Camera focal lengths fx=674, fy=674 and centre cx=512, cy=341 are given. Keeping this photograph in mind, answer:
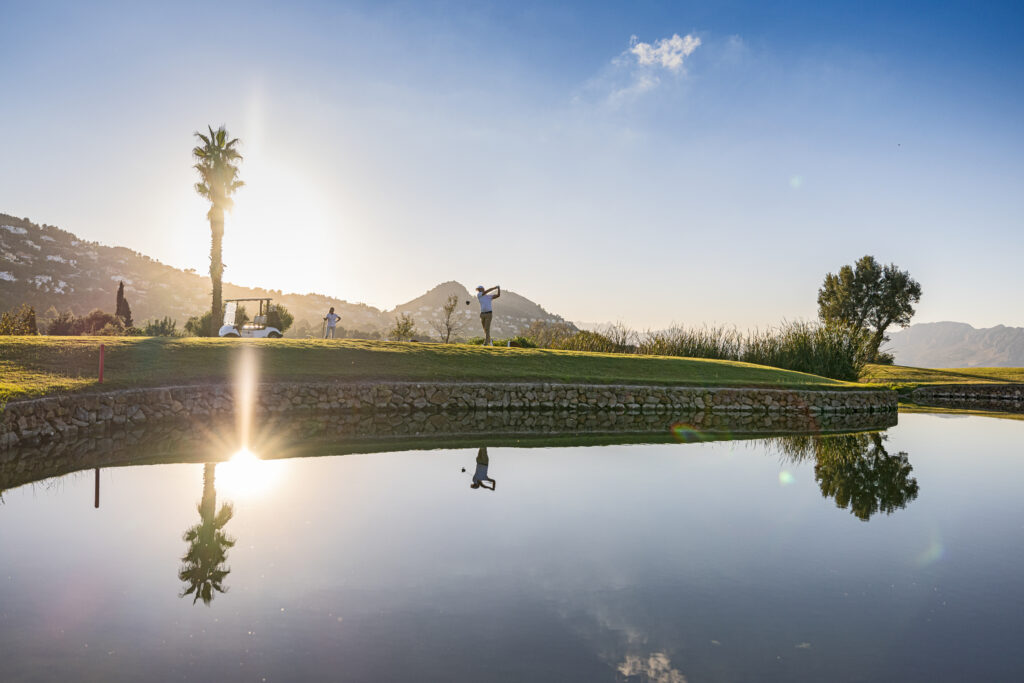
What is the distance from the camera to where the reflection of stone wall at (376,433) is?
11.4 metres

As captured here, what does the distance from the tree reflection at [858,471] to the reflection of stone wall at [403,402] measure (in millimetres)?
6107

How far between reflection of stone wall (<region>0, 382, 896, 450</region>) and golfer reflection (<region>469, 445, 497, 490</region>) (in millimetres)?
7462

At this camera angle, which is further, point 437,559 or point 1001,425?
point 1001,425

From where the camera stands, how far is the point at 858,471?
1205 cm

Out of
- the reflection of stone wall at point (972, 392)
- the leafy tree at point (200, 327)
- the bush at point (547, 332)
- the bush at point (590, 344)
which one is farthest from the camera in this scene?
the leafy tree at point (200, 327)

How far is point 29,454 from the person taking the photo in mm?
11430

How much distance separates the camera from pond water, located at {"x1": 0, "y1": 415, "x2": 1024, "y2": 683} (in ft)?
14.3

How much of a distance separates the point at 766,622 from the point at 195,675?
3.93m

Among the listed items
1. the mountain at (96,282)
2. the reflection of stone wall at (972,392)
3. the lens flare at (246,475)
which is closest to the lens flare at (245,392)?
the lens flare at (246,475)

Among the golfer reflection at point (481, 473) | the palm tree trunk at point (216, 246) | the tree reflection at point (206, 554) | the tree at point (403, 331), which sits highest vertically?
the palm tree trunk at point (216, 246)

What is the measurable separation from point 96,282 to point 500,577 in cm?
11497

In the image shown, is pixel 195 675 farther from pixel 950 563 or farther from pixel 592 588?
pixel 950 563

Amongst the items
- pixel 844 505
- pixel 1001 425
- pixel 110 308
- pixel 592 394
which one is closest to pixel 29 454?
pixel 844 505

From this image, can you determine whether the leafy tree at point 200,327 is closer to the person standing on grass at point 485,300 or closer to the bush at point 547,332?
the bush at point 547,332
